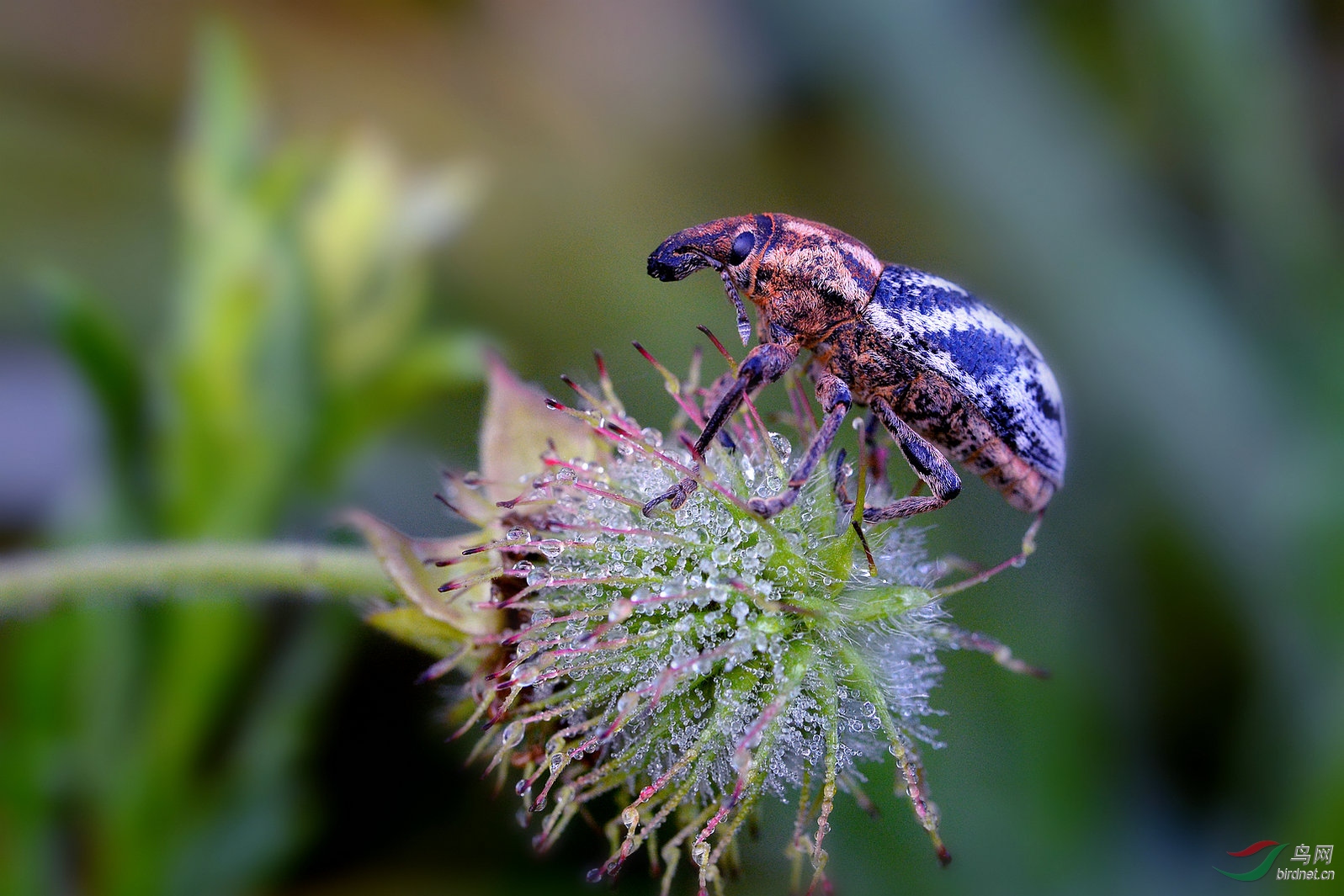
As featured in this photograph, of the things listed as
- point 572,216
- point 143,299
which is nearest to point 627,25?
point 572,216

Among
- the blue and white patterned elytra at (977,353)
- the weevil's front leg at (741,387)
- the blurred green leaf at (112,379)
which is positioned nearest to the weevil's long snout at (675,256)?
the weevil's front leg at (741,387)

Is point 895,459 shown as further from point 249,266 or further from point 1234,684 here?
point 1234,684

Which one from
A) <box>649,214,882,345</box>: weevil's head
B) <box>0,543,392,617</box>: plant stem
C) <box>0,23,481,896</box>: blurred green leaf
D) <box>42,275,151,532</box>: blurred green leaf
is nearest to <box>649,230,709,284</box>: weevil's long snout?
<box>649,214,882,345</box>: weevil's head

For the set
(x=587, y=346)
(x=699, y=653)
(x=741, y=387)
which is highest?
(x=587, y=346)

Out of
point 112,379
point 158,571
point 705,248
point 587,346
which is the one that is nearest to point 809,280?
point 705,248

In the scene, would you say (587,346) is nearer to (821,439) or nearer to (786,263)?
(786,263)

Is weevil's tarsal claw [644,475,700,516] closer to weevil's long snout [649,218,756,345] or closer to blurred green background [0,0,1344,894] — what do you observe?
weevil's long snout [649,218,756,345]

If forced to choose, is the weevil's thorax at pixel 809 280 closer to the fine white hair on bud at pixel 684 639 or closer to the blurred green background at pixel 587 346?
the fine white hair on bud at pixel 684 639
